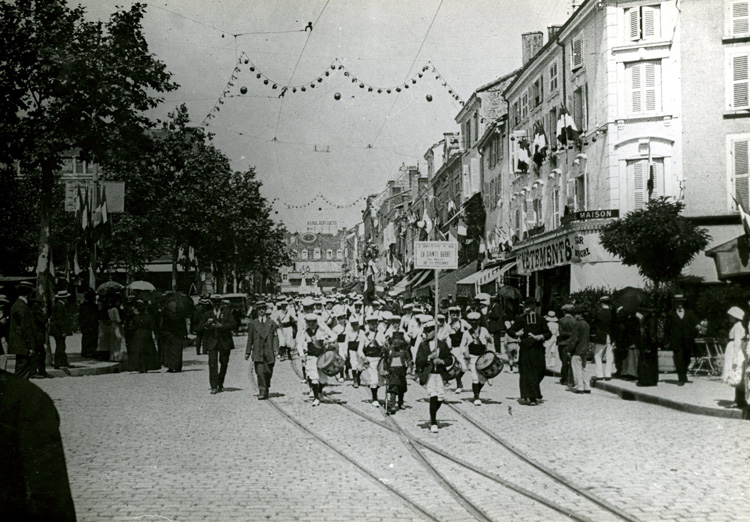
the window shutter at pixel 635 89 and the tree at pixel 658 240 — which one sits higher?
the window shutter at pixel 635 89

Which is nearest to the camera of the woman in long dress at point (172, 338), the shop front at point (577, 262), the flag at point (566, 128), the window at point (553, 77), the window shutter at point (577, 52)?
the woman in long dress at point (172, 338)

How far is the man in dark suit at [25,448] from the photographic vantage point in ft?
8.66

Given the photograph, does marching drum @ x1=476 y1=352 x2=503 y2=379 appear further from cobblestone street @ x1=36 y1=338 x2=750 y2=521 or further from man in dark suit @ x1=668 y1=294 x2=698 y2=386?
man in dark suit @ x1=668 y1=294 x2=698 y2=386

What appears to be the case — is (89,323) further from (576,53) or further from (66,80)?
(576,53)

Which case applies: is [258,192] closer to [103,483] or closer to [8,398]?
[103,483]

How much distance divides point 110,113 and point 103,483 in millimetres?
13597

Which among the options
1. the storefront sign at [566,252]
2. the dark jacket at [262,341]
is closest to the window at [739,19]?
the storefront sign at [566,252]

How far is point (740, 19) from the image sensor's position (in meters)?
25.4

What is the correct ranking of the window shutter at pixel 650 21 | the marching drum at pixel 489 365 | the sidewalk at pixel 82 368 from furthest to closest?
the window shutter at pixel 650 21 → the sidewalk at pixel 82 368 → the marching drum at pixel 489 365

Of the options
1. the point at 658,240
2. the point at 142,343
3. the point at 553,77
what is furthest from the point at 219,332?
the point at 553,77

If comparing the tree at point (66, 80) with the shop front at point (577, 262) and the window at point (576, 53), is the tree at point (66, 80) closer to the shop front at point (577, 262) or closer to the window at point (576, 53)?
the shop front at point (577, 262)

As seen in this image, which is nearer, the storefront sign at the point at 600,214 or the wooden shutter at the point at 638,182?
the storefront sign at the point at 600,214

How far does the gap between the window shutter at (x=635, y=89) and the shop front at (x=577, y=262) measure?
3952 mm

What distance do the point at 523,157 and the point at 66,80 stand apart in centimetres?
2271
